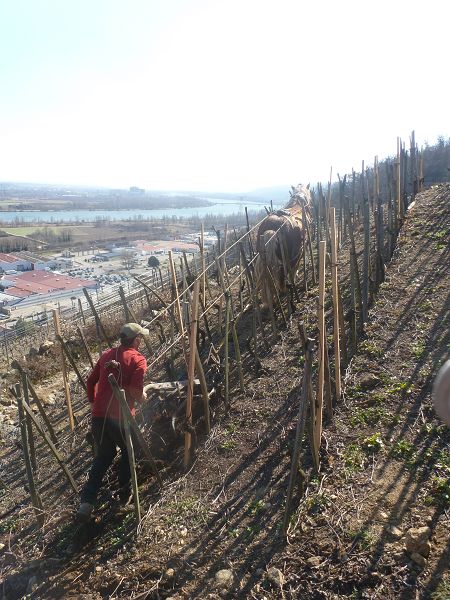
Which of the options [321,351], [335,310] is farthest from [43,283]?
[321,351]

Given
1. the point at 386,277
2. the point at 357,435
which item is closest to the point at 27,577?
the point at 357,435

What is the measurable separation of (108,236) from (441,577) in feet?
193

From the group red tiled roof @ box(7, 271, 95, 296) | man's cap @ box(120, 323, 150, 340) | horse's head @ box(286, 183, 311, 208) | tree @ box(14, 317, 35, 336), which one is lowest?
red tiled roof @ box(7, 271, 95, 296)

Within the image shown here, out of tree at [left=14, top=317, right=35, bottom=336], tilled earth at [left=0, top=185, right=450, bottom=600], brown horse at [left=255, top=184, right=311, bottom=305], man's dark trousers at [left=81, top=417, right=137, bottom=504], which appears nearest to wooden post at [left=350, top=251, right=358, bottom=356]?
tilled earth at [left=0, top=185, right=450, bottom=600]

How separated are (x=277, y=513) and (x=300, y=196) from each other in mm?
7817

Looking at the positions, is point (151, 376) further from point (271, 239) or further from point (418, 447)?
point (418, 447)

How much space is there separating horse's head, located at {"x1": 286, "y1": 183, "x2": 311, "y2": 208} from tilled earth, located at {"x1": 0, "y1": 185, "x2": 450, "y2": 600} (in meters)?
5.42

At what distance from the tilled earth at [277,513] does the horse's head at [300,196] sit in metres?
5.42

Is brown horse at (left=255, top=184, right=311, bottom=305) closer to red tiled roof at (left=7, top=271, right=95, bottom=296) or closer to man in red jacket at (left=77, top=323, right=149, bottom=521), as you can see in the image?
man in red jacket at (left=77, top=323, right=149, bottom=521)

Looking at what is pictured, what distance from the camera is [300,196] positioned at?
974 cm

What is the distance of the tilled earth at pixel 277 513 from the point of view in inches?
98.1

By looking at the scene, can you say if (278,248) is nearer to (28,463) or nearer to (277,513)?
(277,513)

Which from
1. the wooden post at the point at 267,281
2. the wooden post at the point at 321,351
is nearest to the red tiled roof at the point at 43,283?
the wooden post at the point at 267,281

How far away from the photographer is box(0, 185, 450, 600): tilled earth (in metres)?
2.49
